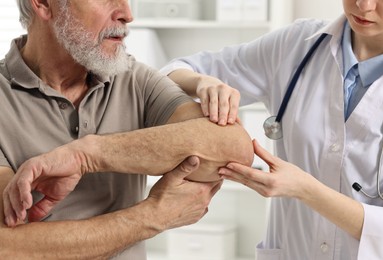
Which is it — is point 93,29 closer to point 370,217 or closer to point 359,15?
point 359,15

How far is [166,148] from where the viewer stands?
1.64m

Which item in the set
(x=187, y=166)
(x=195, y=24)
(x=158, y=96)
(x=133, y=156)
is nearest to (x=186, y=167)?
(x=187, y=166)

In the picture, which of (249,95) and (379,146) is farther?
(249,95)

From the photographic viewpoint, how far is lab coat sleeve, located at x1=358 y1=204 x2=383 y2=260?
1766 millimetres

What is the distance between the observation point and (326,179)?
6.15 feet

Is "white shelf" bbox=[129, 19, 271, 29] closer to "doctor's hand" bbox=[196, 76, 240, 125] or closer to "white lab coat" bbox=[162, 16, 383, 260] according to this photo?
"white lab coat" bbox=[162, 16, 383, 260]

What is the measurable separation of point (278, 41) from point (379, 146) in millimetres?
444

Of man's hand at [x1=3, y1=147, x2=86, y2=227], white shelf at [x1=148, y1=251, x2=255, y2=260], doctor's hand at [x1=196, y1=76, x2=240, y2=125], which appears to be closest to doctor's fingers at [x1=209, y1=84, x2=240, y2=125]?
doctor's hand at [x1=196, y1=76, x2=240, y2=125]

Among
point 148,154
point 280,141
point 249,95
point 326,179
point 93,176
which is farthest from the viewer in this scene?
point 249,95

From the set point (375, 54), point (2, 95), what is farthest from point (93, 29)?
point (375, 54)

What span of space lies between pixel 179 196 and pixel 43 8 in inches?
21.5

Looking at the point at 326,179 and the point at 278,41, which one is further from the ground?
the point at 278,41

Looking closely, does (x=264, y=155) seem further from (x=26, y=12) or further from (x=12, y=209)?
(x=26, y=12)

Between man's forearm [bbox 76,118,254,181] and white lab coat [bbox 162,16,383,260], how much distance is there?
0.27m
